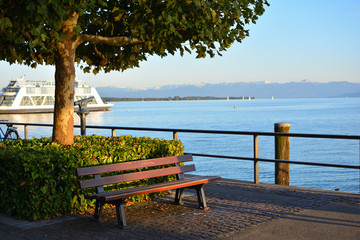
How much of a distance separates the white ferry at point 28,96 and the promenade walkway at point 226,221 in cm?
9234

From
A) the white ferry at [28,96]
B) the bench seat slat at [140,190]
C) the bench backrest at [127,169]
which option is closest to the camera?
the bench seat slat at [140,190]

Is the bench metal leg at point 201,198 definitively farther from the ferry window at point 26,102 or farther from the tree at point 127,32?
the ferry window at point 26,102

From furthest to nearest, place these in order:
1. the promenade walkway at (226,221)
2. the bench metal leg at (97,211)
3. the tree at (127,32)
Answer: the tree at (127,32), the bench metal leg at (97,211), the promenade walkway at (226,221)

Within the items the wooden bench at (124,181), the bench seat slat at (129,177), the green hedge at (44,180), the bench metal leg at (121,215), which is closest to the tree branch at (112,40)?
the green hedge at (44,180)

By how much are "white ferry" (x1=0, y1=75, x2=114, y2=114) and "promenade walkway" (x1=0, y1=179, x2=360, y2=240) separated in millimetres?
92340

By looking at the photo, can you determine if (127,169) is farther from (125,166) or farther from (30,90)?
(30,90)

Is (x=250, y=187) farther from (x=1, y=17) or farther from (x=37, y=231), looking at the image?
(x=1, y=17)

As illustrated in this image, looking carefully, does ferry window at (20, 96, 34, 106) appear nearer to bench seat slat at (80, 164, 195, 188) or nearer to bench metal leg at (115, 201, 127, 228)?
bench seat slat at (80, 164, 195, 188)

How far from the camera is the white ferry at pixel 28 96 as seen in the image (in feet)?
307

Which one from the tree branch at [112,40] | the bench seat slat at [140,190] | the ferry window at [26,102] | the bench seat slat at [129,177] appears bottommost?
the bench seat slat at [140,190]

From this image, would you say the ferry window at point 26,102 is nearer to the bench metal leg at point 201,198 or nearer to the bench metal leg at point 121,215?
the bench metal leg at point 201,198

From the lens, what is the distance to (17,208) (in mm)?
5867

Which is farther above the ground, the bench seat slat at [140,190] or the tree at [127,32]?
the tree at [127,32]

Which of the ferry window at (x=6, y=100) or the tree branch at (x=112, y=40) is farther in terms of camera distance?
the ferry window at (x=6, y=100)
